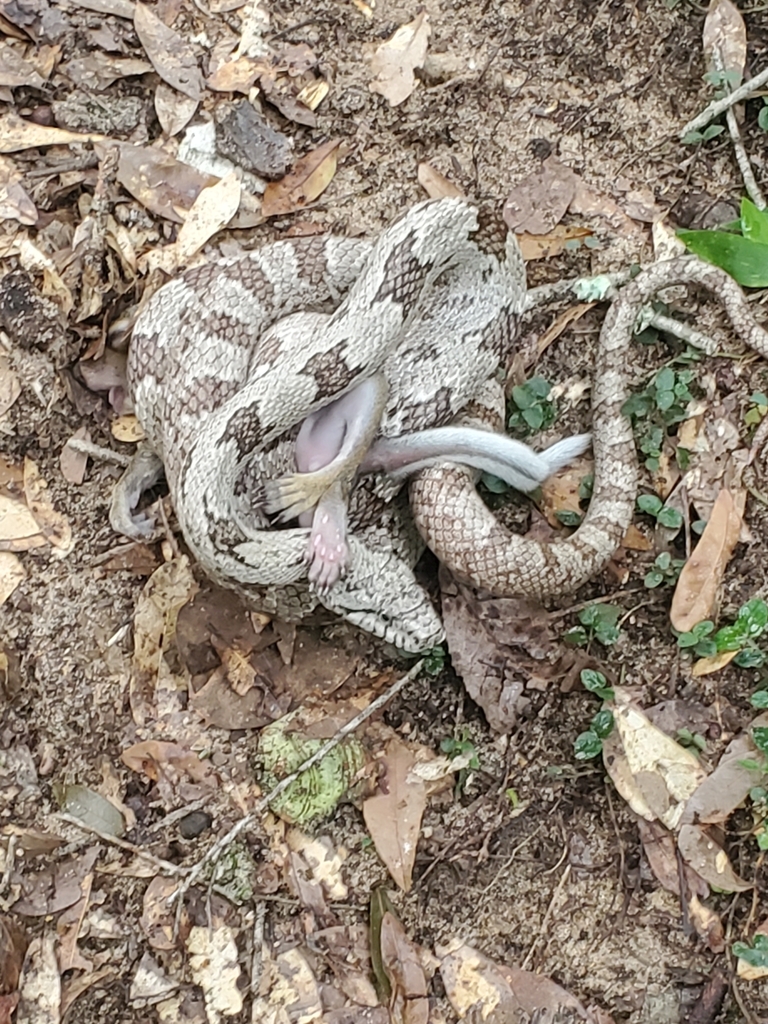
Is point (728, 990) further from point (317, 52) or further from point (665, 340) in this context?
point (317, 52)

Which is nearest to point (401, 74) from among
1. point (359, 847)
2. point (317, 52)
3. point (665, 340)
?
point (317, 52)

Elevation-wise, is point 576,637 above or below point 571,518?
below

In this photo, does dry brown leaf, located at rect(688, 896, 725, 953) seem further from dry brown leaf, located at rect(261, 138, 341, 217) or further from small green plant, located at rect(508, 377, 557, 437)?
dry brown leaf, located at rect(261, 138, 341, 217)

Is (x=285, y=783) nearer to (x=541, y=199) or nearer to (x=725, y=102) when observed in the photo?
(x=541, y=199)

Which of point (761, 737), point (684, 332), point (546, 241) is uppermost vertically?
point (546, 241)

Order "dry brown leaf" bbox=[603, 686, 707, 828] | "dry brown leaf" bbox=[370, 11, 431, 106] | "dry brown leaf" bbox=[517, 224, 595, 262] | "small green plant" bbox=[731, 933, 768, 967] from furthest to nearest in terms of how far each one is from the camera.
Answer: "dry brown leaf" bbox=[370, 11, 431, 106] < "dry brown leaf" bbox=[517, 224, 595, 262] < "dry brown leaf" bbox=[603, 686, 707, 828] < "small green plant" bbox=[731, 933, 768, 967]

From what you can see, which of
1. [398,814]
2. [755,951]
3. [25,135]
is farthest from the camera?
[25,135]

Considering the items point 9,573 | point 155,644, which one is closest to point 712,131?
point 155,644

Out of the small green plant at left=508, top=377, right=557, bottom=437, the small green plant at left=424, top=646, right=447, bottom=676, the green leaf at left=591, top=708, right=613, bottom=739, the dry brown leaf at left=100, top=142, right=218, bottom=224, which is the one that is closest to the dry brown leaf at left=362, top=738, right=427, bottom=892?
the small green plant at left=424, top=646, right=447, bottom=676
